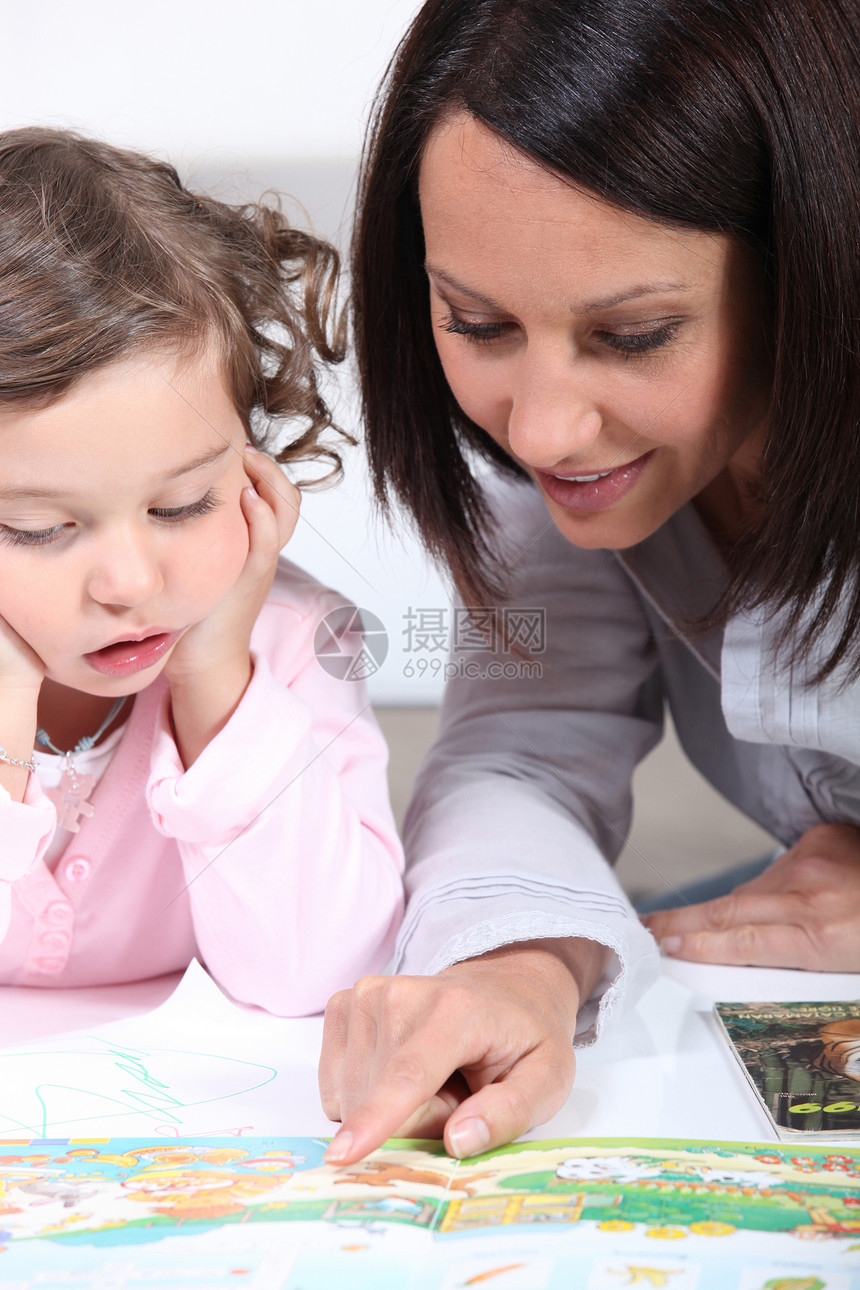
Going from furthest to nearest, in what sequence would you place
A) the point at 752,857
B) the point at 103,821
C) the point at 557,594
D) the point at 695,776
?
1. the point at 695,776
2. the point at 752,857
3. the point at 557,594
4. the point at 103,821

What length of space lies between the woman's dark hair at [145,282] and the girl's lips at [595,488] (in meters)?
0.14

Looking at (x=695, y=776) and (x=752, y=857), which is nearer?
(x=752, y=857)

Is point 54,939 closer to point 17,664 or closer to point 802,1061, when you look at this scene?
point 17,664

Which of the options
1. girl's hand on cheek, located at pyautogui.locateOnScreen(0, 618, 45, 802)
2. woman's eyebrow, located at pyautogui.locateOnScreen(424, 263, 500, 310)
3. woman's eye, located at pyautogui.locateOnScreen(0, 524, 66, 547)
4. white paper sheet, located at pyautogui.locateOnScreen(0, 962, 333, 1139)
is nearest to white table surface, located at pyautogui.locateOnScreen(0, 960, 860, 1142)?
white paper sheet, located at pyautogui.locateOnScreen(0, 962, 333, 1139)

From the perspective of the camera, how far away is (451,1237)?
35 cm

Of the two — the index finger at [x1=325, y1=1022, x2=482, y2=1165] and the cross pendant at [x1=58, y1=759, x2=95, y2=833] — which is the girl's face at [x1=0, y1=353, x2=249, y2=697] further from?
the index finger at [x1=325, y1=1022, x2=482, y2=1165]

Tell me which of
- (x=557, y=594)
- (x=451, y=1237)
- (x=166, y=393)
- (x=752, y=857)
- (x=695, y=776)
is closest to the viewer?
(x=451, y=1237)

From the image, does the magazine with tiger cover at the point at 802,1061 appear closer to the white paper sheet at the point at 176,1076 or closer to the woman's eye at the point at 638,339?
the white paper sheet at the point at 176,1076

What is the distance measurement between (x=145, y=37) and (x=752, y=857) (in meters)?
0.78

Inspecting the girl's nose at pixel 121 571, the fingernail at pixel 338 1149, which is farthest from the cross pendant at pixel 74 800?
the fingernail at pixel 338 1149

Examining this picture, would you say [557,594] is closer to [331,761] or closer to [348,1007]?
[331,761]

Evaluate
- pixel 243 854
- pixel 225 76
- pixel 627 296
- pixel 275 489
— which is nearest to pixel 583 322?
pixel 627 296

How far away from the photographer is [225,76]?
82cm

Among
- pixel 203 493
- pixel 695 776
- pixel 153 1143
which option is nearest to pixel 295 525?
pixel 203 493
